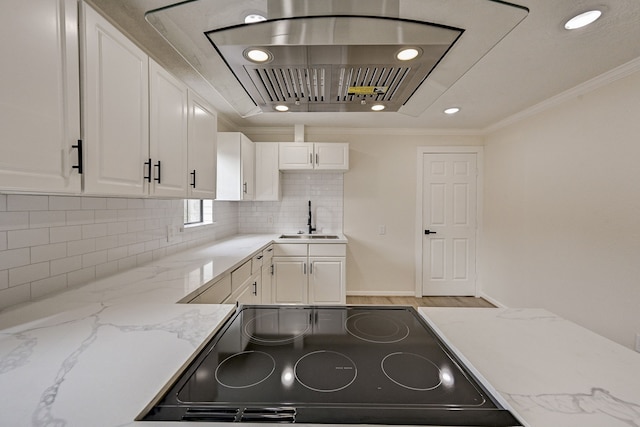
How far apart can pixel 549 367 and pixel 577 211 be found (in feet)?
8.34

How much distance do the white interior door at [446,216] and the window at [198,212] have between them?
2.87 meters

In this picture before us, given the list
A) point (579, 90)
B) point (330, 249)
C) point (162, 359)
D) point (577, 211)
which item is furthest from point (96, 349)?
point (579, 90)

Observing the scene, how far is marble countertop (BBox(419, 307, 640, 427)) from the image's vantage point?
0.53m

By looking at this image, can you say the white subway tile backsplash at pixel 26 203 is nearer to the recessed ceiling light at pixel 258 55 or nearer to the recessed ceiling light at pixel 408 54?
the recessed ceiling light at pixel 258 55

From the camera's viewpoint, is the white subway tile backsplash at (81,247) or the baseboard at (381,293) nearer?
the white subway tile backsplash at (81,247)

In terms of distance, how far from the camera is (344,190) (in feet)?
12.9

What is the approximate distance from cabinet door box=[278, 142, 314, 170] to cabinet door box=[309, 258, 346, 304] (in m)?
1.22

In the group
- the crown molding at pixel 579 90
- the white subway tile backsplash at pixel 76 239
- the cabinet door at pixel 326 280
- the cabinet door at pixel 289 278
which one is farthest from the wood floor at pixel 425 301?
the crown molding at pixel 579 90

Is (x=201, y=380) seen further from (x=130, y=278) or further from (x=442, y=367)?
(x=130, y=278)

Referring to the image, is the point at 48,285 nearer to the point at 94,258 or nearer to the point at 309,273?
the point at 94,258

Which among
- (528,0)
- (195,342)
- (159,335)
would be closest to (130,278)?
(159,335)

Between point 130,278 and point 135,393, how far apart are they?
1.19 m

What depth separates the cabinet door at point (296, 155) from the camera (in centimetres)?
353

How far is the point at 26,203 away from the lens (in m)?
1.19
